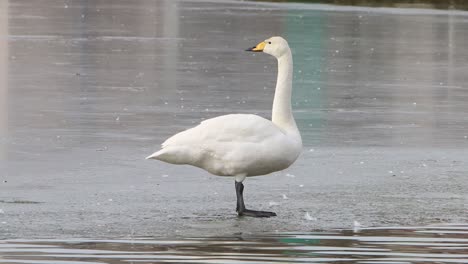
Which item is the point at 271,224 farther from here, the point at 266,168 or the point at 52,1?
the point at 52,1

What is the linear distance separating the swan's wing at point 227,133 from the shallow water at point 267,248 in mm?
1110

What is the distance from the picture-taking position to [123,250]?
28.1ft

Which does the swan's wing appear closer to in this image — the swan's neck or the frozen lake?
the swan's neck

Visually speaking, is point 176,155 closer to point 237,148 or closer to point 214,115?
point 237,148

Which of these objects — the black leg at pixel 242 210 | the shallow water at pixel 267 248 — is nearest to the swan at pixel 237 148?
the black leg at pixel 242 210

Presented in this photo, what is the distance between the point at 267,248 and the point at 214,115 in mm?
7241

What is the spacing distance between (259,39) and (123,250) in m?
19.1

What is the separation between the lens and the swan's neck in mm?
10789

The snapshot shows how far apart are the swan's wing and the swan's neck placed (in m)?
0.35

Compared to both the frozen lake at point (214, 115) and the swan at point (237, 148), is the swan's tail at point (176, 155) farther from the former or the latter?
the frozen lake at point (214, 115)

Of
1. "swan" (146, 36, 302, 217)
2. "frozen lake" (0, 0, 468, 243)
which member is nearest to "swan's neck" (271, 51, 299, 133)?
"swan" (146, 36, 302, 217)

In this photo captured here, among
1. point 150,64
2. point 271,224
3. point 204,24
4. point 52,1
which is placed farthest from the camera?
point 52,1

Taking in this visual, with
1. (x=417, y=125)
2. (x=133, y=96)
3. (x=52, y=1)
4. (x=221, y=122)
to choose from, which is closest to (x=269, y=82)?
(x=133, y=96)

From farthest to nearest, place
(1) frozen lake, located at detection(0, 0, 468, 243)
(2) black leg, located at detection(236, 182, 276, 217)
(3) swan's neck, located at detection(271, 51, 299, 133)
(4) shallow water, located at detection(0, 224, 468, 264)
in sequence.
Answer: (3) swan's neck, located at detection(271, 51, 299, 133) → (1) frozen lake, located at detection(0, 0, 468, 243) → (2) black leg, located at detection(236, 182, 276, 217) → (4) shallow water, located at detection(0, 224, 468, 264)
